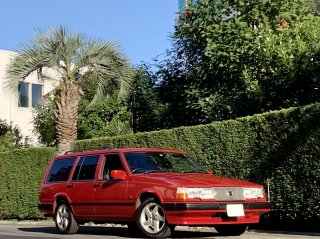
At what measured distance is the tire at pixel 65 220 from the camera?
1218cm

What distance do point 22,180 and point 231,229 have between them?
377 inches

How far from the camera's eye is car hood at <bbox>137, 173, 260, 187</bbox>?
32.8 ft

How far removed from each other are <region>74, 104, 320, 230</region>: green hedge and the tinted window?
271 cm

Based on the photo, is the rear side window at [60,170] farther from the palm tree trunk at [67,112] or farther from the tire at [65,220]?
the palm tree trunk at [67,112]

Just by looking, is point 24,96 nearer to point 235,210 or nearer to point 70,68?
point 70,68

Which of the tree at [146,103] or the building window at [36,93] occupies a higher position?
the building window at [36,93]

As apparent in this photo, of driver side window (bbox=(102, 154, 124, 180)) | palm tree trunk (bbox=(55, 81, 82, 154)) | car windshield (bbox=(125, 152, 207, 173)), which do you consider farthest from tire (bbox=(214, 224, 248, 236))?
palm tree trunk (bbox=(55, 81, 82, 154))

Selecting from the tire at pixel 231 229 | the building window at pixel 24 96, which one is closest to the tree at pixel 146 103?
the tire at pixel 231 229

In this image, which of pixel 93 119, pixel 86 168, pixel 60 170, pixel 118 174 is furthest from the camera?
pixel 93 119

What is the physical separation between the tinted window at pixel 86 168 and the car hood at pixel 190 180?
61.6 inches

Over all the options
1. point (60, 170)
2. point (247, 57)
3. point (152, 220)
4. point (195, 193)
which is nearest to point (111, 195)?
point (152, 220)

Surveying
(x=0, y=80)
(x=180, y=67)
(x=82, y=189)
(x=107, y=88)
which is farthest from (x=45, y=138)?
(x=82, y=189)

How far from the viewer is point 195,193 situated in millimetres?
9844

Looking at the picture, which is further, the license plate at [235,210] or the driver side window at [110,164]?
the driver side window at [110,164]
